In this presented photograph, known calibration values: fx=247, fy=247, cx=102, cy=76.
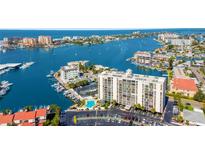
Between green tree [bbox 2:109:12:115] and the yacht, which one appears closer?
green tree [bbox 2:109:12:115]

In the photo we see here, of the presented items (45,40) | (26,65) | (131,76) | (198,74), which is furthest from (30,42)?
(198,74)

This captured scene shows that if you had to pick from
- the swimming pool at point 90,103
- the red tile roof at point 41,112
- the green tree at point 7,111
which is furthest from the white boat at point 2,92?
the swimming pool at point 90,103

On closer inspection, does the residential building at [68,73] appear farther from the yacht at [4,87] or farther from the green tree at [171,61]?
the green tree at [171,61]

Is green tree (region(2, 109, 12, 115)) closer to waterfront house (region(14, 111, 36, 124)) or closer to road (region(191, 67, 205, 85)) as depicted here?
waterfront house (region(14, 111, 36, 124))

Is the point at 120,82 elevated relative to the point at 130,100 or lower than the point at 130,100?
elevated

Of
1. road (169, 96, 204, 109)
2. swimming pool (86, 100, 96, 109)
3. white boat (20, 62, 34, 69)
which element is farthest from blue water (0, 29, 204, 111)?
road (169, 96, 204, 109)
